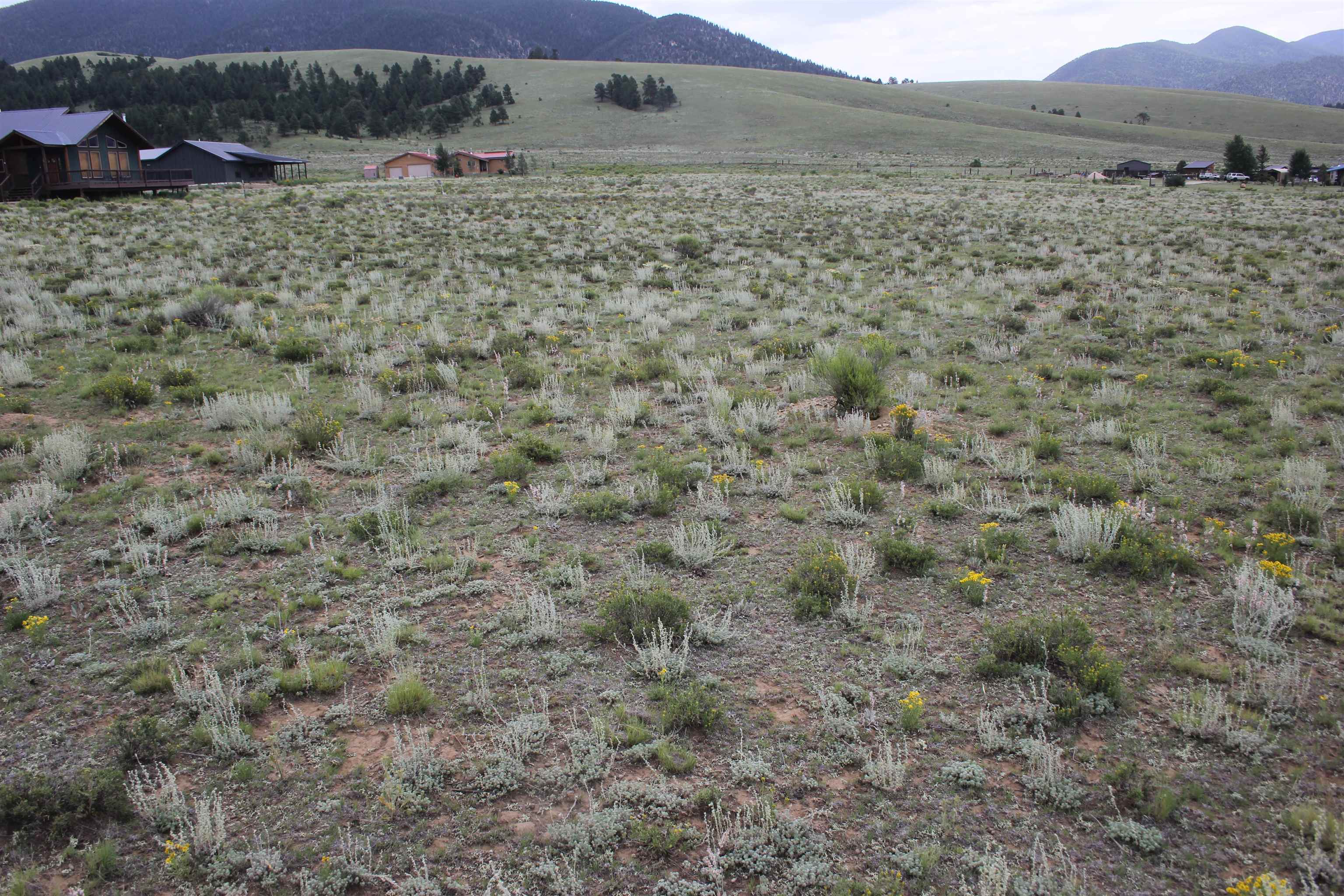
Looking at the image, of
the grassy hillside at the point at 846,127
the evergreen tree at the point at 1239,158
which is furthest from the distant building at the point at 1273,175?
the grassy hillside at the point at 846,127

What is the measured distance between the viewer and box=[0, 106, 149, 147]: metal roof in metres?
35.6

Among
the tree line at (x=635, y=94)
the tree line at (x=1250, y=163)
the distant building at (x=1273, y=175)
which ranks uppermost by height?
the tree line at (x=635, y=94)

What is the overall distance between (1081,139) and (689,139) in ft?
160

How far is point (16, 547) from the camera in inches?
238

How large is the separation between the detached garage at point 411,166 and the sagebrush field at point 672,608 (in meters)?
54.5

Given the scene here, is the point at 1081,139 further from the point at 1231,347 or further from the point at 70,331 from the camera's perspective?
the point at 70,331

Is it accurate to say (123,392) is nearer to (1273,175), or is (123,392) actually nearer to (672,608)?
(672,608)

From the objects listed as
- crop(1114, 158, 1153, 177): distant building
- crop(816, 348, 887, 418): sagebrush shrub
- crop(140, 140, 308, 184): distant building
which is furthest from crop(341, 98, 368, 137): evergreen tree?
crop(816, 348, 887, 418): sagebrush shrub

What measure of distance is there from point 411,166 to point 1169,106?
120237 millimetres

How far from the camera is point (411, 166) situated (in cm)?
6231

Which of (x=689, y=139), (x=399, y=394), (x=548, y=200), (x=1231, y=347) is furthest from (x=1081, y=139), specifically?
(x=399, y=394)

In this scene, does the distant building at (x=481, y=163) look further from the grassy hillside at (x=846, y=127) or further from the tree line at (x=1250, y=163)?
the tree line at (x=1250, y=163)

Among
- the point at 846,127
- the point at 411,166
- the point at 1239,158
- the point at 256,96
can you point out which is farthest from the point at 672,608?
the point at 256,96

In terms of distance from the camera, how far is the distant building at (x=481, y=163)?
205 ft
